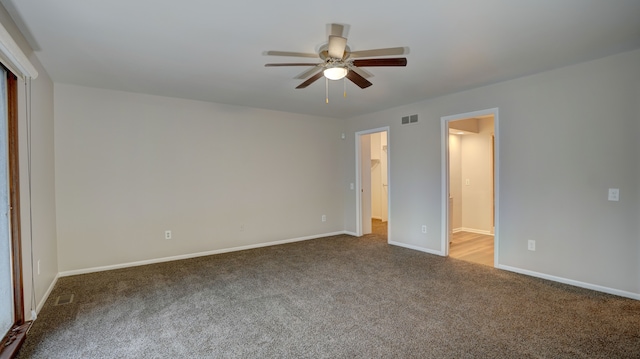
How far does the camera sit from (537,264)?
11.7 feet

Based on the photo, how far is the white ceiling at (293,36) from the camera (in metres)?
2.08

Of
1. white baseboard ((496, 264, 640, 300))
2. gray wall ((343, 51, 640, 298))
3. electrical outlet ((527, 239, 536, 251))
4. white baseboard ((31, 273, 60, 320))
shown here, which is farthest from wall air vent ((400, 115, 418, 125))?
white baseboard ((31, 273, 60, 320))

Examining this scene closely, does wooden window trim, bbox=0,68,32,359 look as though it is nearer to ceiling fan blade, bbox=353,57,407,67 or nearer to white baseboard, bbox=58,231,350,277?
white baseboard, bbox=58,231,350,277

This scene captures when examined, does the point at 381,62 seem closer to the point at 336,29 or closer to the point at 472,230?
the point at 336,29

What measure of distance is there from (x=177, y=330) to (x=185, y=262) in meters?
2.01

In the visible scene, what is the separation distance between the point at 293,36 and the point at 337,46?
0.49m

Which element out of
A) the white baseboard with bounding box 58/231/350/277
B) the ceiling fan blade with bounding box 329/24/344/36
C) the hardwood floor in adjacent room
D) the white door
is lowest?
the hardwood floor in adjacent room

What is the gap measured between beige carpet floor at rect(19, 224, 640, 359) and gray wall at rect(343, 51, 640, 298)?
1.06 ft

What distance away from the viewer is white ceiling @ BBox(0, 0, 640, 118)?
6.82 feet

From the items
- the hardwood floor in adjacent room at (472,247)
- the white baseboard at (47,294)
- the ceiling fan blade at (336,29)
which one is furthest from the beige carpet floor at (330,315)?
the ceiling fan blade at (336,29)

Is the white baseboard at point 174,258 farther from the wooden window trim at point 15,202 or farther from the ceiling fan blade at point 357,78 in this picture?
the ceiling fan blade at point 357,78

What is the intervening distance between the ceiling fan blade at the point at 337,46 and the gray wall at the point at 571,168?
2.59 metres

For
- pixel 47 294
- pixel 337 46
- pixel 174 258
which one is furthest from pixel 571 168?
pixel 47 294

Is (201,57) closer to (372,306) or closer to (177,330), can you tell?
(177,330)
